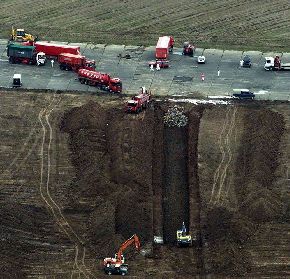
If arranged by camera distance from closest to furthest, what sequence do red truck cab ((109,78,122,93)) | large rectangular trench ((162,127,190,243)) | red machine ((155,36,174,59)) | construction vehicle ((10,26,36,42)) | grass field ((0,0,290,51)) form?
large rectangular trench ((162,127,190,243)), red truck cab ((109,78,122,93)), red machine ((155,36,174,59)), construction vehicle ((10,26,36,42)), grass field ((0,0,290,51))

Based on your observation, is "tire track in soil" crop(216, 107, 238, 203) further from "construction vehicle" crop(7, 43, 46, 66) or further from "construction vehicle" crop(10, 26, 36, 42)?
"construction vehicle" crop(10, 26, 36, 42)

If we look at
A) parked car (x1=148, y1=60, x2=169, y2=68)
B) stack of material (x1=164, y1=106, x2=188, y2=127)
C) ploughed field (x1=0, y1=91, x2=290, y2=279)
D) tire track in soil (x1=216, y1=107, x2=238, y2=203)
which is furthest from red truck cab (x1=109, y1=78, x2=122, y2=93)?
tire track in soil (x1=216, y1=107, x2=238, y2=203)

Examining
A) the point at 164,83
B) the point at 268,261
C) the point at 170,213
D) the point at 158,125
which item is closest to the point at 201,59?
the point at 164,83

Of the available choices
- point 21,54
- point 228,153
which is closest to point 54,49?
point 21,54

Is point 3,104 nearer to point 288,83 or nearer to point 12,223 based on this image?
point 12,223

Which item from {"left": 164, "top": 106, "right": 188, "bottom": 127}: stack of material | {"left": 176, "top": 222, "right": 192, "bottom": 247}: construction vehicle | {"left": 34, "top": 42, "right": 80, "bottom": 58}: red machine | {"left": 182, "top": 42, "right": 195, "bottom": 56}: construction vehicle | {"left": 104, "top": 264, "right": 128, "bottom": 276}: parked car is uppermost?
{"left": 34, "top": 42, "right": 80, "bottom": 58}: red machine

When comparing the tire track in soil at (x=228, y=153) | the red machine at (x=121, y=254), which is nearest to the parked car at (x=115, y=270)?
the red machine at (x=121, y=254)
